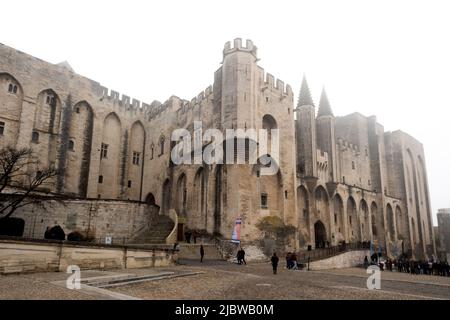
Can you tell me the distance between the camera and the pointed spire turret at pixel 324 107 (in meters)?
39.4

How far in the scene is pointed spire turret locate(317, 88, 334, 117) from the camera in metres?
39.4

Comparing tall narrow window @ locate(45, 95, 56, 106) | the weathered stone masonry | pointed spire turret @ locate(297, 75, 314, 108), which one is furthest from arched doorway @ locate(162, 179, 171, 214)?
pointed spire turret @ locate(297, 75, 314, 108)

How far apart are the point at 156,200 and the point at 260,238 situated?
14809 mm

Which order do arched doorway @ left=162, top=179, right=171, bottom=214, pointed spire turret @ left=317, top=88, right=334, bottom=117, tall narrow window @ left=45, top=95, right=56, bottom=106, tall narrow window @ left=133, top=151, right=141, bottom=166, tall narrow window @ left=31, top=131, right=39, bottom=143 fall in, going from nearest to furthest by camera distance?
tall narrow window @ left=31, top=131, right=39, bottom=143
tall narrow window @ left=45, top=95, right=56, bottom=106
arched doorway @ left=162, top=179, right=171, bottom=214
tall narrow window @ left=133, top=151, right=141, bottom=166
pointed spire turret @ left=317, top=88, right=334, bottom=117

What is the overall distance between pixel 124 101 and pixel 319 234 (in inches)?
1035

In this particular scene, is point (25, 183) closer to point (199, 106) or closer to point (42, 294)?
point (199, 106)

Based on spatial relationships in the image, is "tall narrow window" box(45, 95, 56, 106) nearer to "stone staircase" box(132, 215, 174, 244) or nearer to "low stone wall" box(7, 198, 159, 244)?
"low stone wall" box(7, 198, 159, 244)

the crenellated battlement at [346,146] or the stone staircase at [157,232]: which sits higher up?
the crenellated battlement at [346,146]

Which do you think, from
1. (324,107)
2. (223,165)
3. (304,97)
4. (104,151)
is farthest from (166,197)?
(324,107)

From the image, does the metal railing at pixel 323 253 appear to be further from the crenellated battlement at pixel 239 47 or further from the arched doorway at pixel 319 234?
the crenellated battlement at pixel 239 47

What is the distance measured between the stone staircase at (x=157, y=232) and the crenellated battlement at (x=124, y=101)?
1582 centimetres

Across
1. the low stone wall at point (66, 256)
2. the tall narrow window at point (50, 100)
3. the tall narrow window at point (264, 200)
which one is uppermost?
the tall narrow window at point (50, 100)

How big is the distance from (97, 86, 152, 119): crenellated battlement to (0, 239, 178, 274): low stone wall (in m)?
24.2

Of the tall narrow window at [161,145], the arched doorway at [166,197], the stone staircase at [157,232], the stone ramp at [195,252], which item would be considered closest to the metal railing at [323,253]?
the stone ramp at [195,252]
